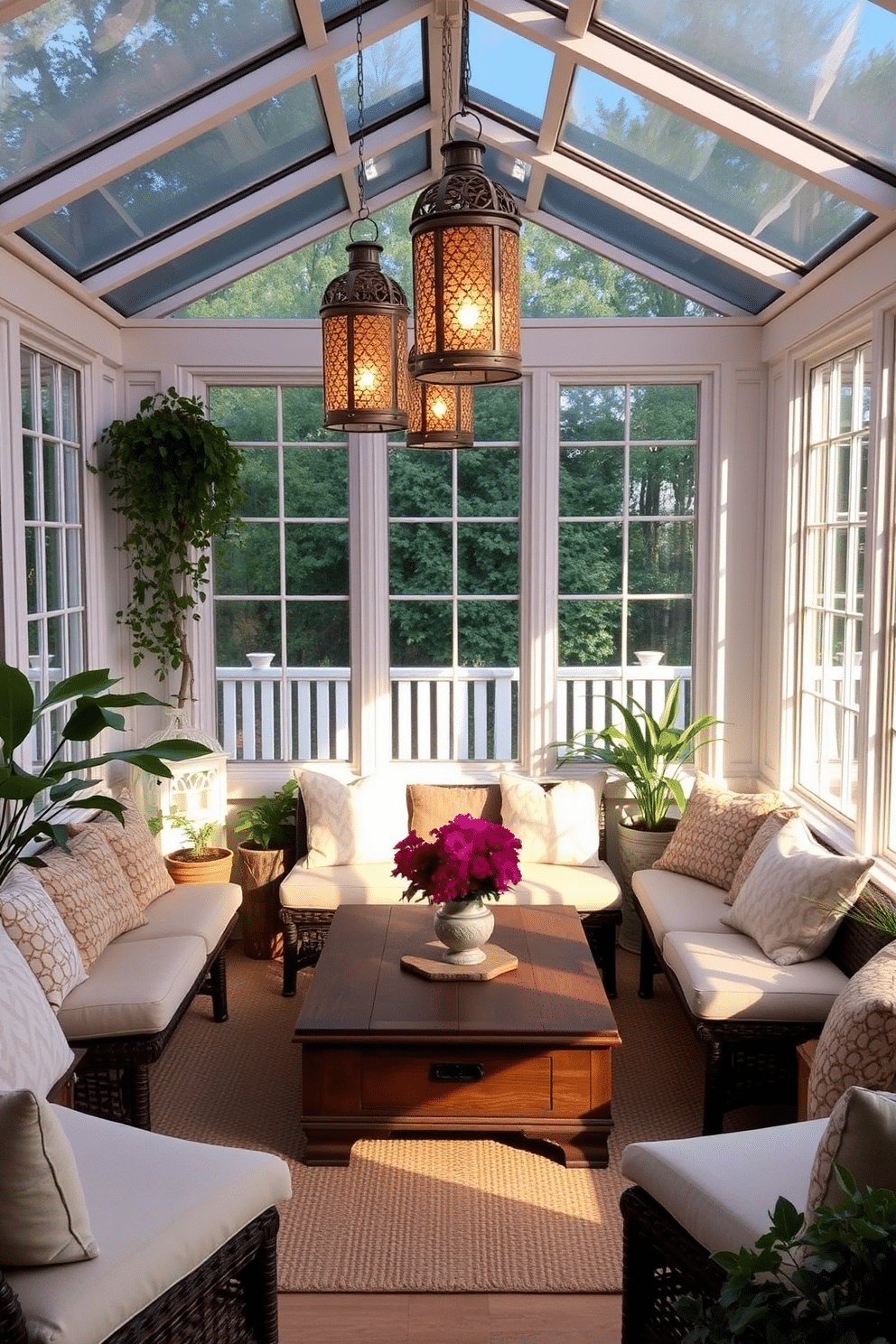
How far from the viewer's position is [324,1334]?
274 cm

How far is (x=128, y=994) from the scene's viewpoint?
3.49 m

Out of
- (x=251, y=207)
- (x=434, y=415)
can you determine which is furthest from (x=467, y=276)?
(x=251, y=207)

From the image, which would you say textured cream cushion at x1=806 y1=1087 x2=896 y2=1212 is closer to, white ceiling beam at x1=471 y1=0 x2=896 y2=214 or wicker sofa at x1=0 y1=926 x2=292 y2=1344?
wicker sofa at x1=0 y1=926 x2=292 y2=1344

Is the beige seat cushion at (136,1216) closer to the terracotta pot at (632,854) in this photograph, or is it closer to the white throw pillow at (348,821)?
the white throw pillow at (348,821)

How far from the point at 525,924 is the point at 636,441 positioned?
8.03 feet

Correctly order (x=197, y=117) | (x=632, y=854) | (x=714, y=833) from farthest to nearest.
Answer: (x=632, y=854), (x=714, y=833), (x=197, y=117)

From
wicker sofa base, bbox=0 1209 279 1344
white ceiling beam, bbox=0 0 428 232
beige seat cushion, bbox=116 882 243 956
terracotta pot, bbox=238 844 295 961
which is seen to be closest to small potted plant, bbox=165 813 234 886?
terracotta pot, bbox=238 844 295 961

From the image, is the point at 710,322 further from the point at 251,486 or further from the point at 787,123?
the point at 251,486

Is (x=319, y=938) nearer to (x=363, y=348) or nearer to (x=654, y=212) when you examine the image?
(x=363, y=348)

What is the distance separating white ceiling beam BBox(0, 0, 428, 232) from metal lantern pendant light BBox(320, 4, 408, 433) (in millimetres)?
1354

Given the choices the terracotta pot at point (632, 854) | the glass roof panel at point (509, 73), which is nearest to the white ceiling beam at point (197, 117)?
the glass roof panel at point (509, 73)

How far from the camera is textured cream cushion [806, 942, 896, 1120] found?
8.78ft

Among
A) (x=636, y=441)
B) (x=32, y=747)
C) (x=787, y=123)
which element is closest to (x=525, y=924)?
(x=32, y=747)

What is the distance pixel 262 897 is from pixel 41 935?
2.02 metres
